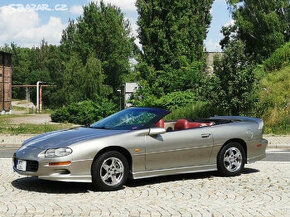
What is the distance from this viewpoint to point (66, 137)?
7.80 metres

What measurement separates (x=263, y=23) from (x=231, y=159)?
153 ft

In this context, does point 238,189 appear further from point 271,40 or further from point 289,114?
point 271,40

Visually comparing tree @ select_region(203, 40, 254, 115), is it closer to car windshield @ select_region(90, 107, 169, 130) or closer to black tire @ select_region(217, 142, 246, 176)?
black tire @ select_region(217, 142, 246, 176)

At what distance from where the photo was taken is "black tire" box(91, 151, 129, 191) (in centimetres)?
752

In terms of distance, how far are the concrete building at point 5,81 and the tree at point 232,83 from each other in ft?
146

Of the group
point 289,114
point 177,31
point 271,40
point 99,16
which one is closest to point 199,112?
point 289,114

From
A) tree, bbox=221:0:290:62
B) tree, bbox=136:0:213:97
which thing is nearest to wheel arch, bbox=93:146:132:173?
tree, bbox=136:0:213:97

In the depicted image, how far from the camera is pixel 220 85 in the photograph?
2312cm

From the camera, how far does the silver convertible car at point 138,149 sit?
293 inches

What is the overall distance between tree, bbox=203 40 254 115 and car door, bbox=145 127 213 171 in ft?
46.3

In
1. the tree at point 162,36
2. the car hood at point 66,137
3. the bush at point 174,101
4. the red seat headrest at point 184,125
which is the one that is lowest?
the car hood at point 66,137

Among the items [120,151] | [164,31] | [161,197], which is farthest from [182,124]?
[164,31]

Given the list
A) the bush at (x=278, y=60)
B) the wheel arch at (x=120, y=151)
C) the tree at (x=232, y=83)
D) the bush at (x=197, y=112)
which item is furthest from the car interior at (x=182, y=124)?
the bush at (x=278, y=60)

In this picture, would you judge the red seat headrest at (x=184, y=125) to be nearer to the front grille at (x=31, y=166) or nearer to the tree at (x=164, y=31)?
the front grille at (x=31, y=166)
